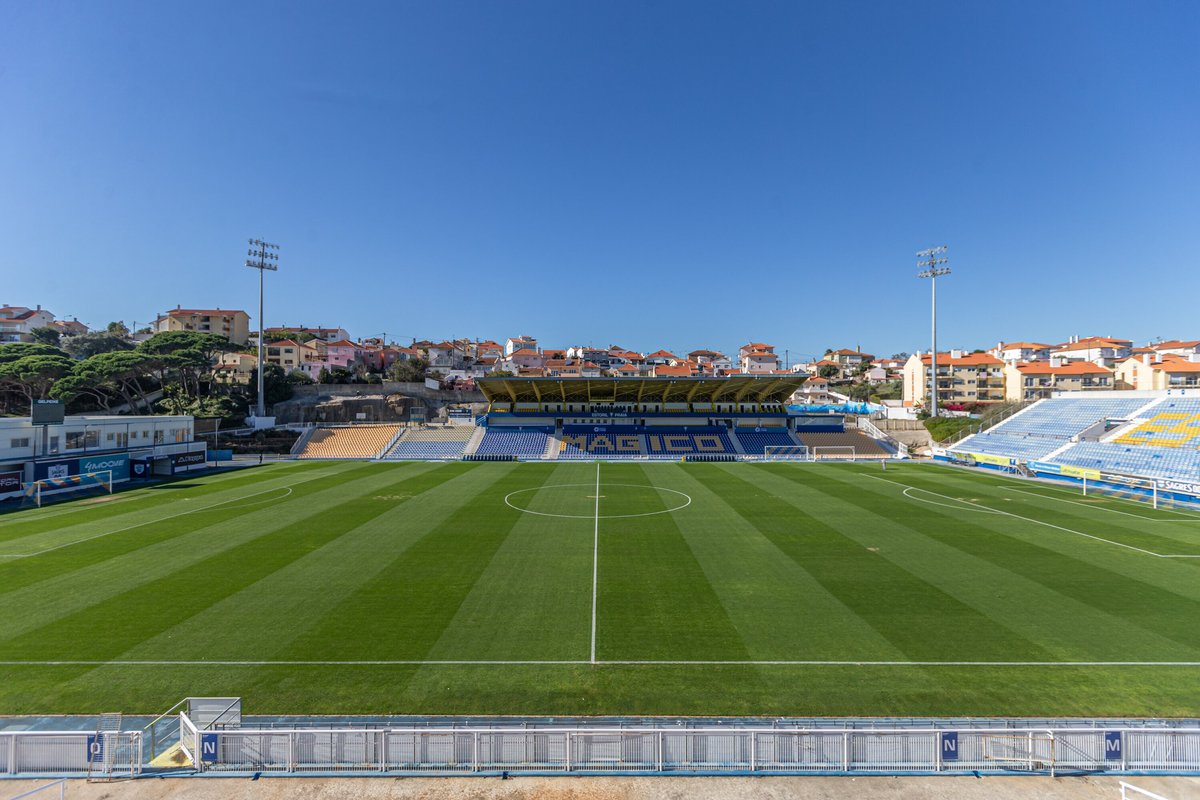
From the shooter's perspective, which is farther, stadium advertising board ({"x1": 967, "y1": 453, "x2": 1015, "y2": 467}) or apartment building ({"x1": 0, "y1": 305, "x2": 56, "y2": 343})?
apartment building ({"x1": 0, "y1": 305, "x2": 56, "y2": 343})

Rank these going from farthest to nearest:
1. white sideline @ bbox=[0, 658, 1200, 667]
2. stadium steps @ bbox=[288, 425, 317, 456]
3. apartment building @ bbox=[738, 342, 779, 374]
A: 1. apartment building @ bbox=[738, 342, 779, 374]
2. stadium steps @ bbox=[288, 425, 317, 456]
3. white sideline @ bbox=[0, 658, 1200, 667]

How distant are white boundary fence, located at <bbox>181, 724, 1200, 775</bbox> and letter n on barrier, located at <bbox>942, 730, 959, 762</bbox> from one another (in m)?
0.01

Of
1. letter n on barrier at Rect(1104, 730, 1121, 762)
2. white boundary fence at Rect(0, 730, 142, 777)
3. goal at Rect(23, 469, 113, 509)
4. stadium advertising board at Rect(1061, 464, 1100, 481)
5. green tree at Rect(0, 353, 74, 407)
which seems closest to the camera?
white boundary fence at Rect(0, 730, 142, 777)

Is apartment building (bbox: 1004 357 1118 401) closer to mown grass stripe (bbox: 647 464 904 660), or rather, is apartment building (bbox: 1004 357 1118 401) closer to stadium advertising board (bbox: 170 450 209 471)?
mown grass stripe (bbox: 647 464 904 660)

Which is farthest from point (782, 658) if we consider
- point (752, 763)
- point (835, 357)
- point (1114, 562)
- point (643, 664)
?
point (835, 357)

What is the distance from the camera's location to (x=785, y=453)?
147 feet

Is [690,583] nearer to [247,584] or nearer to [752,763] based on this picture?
[752,763]

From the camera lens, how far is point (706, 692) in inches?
336

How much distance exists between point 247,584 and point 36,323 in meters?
112

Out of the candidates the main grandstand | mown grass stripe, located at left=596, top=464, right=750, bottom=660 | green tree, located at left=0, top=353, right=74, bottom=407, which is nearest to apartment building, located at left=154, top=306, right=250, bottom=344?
green tree, located at left=0, top=353, right=74, bottom=407

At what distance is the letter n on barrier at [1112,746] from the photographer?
257 inches

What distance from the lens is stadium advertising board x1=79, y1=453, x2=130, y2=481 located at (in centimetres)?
2786

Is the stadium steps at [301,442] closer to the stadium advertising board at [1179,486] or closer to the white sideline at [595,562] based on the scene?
the white sideline at [595,562]

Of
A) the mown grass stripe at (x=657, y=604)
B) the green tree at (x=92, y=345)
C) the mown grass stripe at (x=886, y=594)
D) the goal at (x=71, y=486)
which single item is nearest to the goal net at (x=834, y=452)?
the mown grass stripe at (x=886, y=594)
